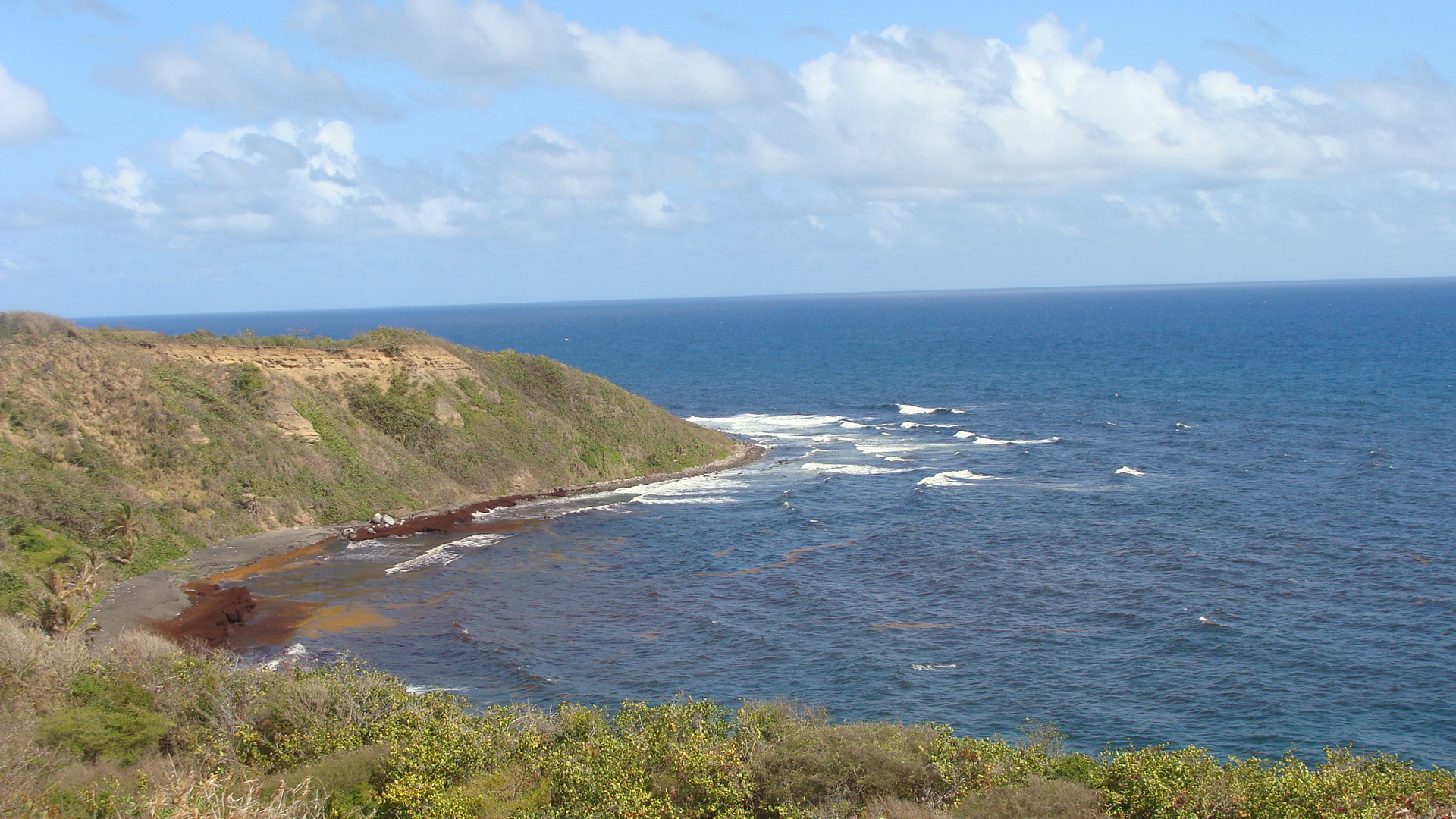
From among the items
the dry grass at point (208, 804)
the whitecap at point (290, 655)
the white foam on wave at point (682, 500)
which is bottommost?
the whitecap at point (290, 655)

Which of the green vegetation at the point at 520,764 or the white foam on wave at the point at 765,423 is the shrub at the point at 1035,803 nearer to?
the green vegetation at the point at 520,764

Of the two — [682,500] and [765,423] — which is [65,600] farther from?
[765,423]

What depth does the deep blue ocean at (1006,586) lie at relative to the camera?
113 feet

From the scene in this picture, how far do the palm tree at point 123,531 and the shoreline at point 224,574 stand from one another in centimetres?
139

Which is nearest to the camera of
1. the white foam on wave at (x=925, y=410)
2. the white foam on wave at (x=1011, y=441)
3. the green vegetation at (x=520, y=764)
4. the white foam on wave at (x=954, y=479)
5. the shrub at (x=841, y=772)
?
the green vegetation at (x=520, y=764)

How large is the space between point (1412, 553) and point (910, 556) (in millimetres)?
23480

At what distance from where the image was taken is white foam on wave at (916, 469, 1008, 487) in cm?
6738

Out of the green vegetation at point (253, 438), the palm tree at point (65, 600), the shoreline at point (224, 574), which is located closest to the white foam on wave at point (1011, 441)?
the green vegetation at point (253, 438)

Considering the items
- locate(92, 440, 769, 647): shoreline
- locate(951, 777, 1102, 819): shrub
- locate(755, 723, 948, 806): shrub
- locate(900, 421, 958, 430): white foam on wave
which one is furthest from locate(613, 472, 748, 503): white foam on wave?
locate(951, 777, 1102, 819): shrub

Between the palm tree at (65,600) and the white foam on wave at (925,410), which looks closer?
the palm tree at (65,600)

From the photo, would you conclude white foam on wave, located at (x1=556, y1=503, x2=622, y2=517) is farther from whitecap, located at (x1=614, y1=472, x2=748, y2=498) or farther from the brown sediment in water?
the brown sediment in water

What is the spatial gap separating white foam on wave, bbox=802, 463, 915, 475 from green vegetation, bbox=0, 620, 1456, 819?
4283 centimetres

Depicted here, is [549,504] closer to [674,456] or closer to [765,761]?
[674,456]

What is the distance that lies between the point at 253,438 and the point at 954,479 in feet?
148
